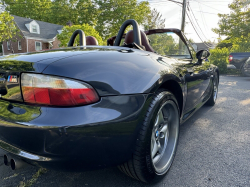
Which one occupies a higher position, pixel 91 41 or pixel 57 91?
pixel 91 41

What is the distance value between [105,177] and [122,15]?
2954 centimetres

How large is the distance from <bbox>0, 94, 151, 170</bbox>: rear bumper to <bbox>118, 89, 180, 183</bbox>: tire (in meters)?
0.10

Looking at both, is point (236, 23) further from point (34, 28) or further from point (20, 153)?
point (34, 28)

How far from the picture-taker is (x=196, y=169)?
1911 millimetres

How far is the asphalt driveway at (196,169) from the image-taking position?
1.71m

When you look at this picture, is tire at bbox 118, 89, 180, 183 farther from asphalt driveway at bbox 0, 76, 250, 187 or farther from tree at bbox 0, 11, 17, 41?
tree at bbox 0, 11, 17, 41

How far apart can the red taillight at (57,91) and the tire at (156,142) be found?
1.47 feet

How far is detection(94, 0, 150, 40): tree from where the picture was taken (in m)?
28.8

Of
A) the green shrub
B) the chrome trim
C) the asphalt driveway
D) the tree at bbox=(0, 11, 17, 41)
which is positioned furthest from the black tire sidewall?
the tree at bbox=(0, 11, 17, 41)

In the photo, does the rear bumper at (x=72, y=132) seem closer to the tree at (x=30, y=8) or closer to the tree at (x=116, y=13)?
the tree at (x=116, y=13)

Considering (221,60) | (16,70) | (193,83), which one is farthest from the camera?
(221,60)

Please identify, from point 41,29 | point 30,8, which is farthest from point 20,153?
point 30,8

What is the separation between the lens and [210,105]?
4266 mm

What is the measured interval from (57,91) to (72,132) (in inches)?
10.3
